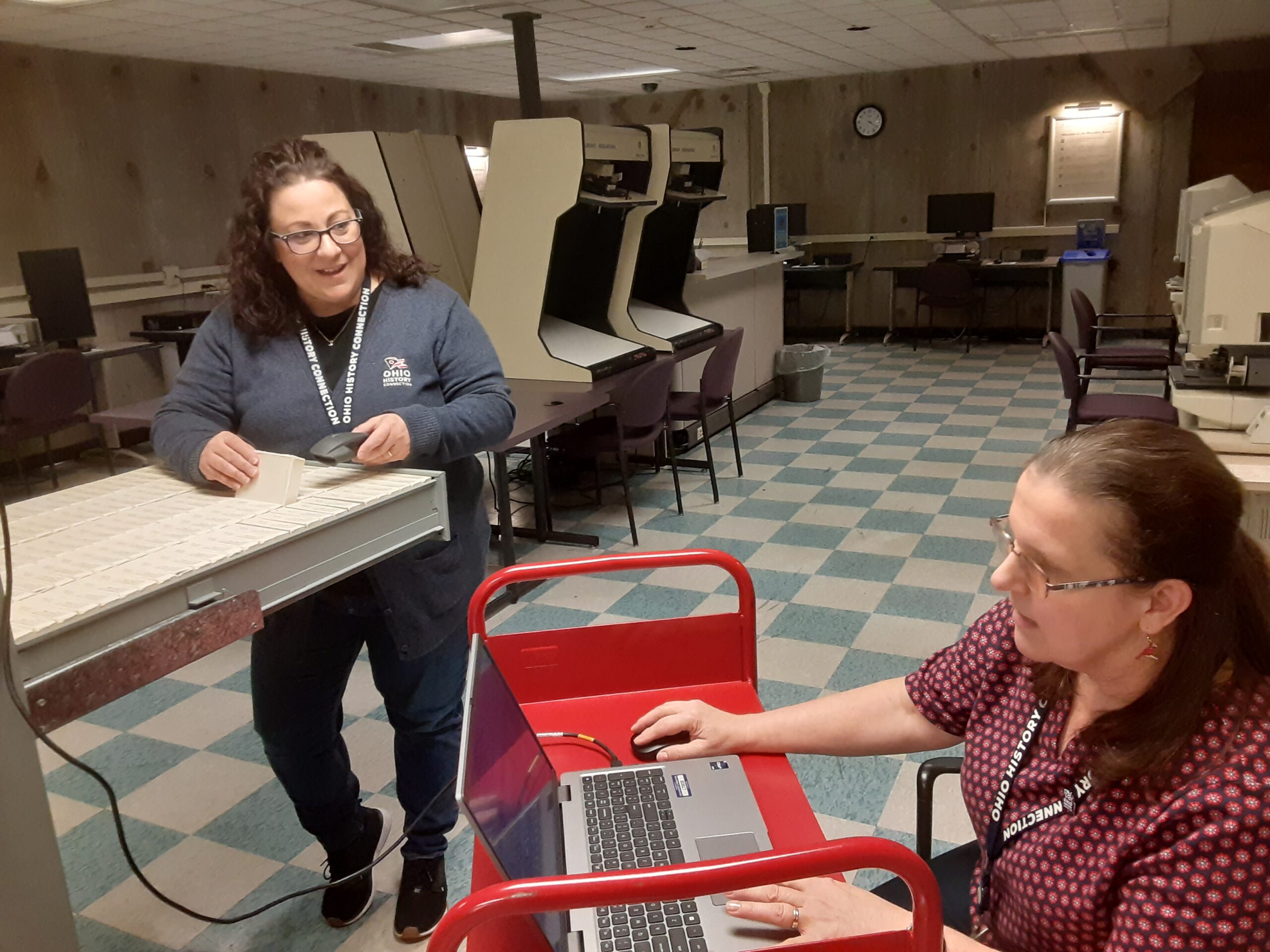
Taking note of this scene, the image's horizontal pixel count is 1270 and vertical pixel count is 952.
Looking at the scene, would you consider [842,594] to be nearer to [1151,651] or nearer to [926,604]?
[926,604]

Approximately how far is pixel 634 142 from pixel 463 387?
2601mm

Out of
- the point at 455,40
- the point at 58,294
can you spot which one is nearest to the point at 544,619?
the point at 58,294

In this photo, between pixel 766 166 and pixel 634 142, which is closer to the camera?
pixel 634 142

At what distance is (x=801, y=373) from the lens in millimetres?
6605

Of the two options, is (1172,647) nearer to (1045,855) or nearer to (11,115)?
(1045,855)

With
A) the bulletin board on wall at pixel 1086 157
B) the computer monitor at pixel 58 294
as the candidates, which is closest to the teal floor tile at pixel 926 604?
the computer monitor at pixel 58 294

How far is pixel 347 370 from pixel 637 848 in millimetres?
943

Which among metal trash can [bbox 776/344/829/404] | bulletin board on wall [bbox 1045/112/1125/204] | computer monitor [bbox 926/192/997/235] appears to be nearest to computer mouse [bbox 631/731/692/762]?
metal trash can [bbox 776/344/829/404]

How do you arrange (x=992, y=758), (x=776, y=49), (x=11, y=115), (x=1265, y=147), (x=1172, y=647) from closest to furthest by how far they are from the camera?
(x=1172, y=647), (x=992, y=758), (x=11, y=115), (x=776, y=49), (x=1265, y=147)

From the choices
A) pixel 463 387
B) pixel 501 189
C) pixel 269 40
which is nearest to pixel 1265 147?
pixel 501 189

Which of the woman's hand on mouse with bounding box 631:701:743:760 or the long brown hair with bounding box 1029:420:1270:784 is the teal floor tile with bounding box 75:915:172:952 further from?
the long brown hair with bounding box 1029:420:1270:784

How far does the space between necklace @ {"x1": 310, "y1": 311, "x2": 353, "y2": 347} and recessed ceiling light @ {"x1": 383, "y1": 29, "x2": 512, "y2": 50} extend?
500cm

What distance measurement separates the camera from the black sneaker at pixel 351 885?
193 cm

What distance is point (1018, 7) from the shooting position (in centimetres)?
602
